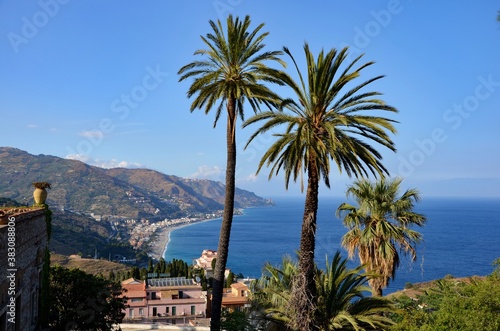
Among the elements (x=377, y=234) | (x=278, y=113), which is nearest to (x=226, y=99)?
(x=278, y=113)

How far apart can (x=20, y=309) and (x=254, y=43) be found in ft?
38.1

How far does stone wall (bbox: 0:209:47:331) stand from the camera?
9.48 m

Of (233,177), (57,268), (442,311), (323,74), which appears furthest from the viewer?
(57,268)

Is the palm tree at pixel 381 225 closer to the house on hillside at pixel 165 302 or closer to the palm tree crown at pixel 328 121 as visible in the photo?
the palm tree crown at pixel 328 121

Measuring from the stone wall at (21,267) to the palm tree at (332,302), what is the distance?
648 cm

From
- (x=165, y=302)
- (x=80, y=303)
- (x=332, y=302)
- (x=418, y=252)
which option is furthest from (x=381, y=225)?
(x=418, y=252)

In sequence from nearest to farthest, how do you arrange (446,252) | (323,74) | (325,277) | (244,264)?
(323,74), (325,277), (446,252), (244,264)

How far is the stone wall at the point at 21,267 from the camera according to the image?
373 inches

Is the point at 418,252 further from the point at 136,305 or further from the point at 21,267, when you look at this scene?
the point at 21,267

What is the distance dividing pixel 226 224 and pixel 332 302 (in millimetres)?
5019

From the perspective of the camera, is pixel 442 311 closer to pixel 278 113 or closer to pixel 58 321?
pixel 278 113

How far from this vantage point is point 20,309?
1145 cm

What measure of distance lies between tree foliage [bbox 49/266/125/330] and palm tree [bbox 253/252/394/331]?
31.7ft

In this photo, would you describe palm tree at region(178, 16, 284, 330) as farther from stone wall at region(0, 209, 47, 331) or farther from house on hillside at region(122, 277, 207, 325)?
house on hillside at region(122, 277, 207, 325)
